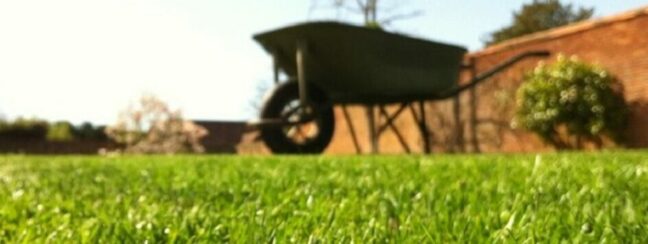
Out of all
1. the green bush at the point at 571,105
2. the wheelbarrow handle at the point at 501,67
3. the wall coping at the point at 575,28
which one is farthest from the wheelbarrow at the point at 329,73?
the wall coping at the point at 575,28

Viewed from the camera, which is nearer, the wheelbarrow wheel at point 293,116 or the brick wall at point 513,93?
the wheelbarrow wheel at point 293,116

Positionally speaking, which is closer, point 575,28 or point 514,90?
point 575,28

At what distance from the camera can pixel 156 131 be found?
66.9 feet

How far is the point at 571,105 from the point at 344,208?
7.92 meters

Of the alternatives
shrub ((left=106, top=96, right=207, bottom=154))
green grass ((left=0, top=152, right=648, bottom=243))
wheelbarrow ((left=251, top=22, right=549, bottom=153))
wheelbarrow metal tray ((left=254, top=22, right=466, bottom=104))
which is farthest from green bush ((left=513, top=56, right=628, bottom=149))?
shrub ((left=106, top=96, right=207, bottom=154))

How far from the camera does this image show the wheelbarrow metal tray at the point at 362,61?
751 cm

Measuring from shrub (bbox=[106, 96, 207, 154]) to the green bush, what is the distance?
36.2ft

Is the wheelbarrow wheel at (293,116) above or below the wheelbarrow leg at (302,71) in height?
below

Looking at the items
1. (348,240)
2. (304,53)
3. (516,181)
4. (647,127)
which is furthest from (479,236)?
(647,127)

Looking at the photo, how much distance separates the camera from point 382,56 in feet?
25.8

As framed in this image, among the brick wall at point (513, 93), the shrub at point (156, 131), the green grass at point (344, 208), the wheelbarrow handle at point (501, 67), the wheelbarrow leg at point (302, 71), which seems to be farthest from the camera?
the shrub at point (156, 131)

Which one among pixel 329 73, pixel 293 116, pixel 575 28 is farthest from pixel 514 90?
pixel 293 116

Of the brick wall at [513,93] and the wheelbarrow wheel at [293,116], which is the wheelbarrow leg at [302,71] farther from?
the brick wall at [513,93]

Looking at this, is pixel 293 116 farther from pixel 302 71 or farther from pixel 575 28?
pixel 575 28
